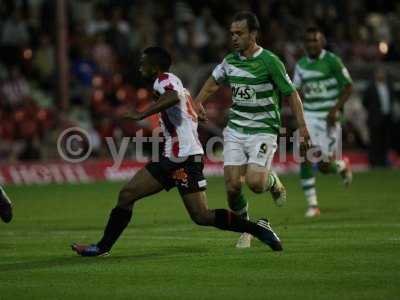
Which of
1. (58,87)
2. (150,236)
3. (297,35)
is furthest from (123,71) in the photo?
(150,236)

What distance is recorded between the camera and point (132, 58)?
92.3 feet

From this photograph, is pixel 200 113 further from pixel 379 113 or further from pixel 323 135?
pixel 379 113

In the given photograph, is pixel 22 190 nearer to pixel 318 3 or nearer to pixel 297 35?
pixel 297 35

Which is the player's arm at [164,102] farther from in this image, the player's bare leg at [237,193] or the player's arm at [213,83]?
the player's bare leg at [237,193]

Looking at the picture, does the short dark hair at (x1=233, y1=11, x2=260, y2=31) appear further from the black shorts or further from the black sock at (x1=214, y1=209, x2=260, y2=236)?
the black sock at (x1=214, y1=209, x2=260, y2=236)

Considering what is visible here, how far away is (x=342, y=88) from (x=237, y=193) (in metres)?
5.16

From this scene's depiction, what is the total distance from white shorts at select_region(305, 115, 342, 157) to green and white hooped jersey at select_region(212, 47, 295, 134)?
4788 mm

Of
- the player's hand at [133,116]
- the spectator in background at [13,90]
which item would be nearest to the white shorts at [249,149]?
the player's hand at [133,116]

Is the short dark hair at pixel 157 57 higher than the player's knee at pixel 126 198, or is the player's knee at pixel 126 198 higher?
the short dark hair at pixel 157 57

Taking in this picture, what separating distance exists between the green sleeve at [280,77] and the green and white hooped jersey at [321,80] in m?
5.11

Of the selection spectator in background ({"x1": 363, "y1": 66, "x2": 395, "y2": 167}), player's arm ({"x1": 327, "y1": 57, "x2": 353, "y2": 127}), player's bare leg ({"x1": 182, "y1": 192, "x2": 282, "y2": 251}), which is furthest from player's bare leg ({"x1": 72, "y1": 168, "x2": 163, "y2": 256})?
spectator in background ({"x1": 363, "y1": 66, "x2": 395, "y2": 167})

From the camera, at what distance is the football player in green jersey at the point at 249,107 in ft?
41.3

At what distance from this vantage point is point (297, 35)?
30703mm

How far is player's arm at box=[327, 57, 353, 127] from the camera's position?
17.3 metres
